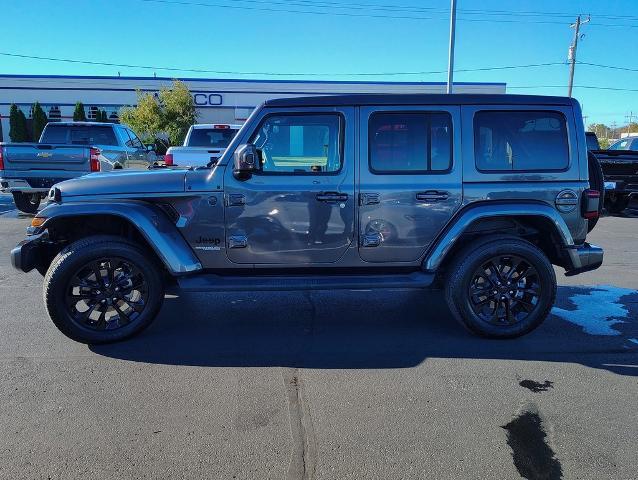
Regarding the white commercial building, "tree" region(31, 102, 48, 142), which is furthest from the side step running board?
"tree" region(31, 102, 48, 142)

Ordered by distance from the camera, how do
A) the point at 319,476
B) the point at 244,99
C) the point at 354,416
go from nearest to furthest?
the point at 319,476
the point at 354,416
the point at 244,99

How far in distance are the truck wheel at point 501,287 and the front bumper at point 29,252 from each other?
11.9ft

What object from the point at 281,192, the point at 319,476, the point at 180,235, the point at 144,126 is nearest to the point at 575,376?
the point at 319,476

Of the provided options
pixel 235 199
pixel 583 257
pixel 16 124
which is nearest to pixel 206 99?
pixel 16 124

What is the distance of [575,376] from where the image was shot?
380 centimetres

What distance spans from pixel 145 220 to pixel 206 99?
35452 mm

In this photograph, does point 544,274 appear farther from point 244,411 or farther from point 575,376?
point 244,411

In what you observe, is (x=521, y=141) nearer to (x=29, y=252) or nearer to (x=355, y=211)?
(x=355, y=211)

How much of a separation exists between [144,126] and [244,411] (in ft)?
104

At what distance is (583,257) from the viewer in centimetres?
454

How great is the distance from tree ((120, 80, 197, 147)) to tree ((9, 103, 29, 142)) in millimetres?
10596

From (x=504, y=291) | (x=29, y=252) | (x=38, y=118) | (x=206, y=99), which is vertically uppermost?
(x=206, y=99)

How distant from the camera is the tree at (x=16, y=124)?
119 ft

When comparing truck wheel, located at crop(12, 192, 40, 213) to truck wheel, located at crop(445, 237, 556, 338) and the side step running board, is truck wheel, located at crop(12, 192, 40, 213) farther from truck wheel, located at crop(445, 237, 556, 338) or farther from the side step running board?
truck wheel, located at crop(445, 237, 556, 338)
